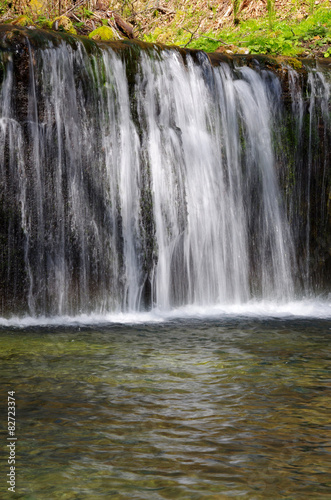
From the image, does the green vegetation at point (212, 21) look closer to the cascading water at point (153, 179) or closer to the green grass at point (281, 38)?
the green grass at point (281, 38)

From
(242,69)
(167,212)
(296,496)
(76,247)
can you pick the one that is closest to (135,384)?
(296,496)

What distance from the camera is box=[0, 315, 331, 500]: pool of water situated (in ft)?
9.64

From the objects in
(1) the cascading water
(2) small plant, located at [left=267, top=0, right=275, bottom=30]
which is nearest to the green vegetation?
(2) small plant, located at [left=267, top=0, right=275, bottom=30]

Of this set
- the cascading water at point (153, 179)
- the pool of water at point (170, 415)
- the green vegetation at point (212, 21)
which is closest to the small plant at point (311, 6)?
the green vegetation at point (212, 21)

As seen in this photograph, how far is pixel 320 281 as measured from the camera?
9.95 metres

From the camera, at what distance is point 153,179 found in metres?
8.73

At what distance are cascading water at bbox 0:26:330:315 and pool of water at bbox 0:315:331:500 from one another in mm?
1881

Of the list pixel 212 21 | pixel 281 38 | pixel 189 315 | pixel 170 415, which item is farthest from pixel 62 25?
pixel 170 415

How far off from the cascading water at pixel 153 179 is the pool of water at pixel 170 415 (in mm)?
1881

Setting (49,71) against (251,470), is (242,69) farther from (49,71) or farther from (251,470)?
(251,470)

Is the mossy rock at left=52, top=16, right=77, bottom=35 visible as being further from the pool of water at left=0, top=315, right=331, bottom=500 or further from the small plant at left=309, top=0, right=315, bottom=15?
the pool of water at left=0, top=315, right=331, bottom=500

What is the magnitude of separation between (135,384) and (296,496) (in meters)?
1.94

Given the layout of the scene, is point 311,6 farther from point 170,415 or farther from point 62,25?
point 170,415

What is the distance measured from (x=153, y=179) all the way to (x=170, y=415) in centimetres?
523
